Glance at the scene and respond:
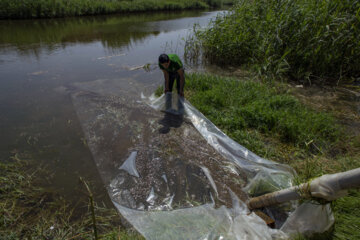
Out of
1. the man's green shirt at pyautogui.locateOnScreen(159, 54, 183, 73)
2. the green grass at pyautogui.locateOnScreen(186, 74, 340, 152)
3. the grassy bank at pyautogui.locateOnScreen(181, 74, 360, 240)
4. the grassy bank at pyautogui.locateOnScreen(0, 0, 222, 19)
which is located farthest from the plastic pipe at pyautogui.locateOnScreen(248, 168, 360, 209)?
the grassy bank at pyautogui.locateOnScreen(0, 0, 222, 19)

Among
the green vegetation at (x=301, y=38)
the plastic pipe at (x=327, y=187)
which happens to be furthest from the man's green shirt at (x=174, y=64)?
the plastic pipe at (x=327, y=187)

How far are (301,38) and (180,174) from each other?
165 inches

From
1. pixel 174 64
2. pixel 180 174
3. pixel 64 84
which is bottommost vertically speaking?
pixel 180 174

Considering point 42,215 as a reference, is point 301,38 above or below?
above

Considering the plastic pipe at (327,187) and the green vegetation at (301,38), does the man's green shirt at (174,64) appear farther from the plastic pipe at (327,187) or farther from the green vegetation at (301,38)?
the plastic pipe at (327,187)

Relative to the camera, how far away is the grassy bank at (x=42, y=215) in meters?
1.88

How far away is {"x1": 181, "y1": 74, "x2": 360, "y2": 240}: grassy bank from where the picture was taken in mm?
2416

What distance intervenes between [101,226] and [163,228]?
0.70 m

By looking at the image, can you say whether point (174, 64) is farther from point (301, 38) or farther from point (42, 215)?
point (301, 38)

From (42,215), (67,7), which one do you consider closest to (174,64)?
(42,215)

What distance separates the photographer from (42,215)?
208 cm

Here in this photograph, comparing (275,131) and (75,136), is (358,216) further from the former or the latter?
(75,136)

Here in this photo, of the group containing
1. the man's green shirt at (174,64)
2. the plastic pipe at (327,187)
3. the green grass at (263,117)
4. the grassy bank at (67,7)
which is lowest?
the green grass at (263,117)

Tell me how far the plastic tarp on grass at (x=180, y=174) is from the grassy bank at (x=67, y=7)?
12817mm
